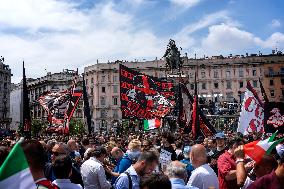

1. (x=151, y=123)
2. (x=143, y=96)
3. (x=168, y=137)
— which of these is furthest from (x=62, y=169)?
(x=151, y=123)

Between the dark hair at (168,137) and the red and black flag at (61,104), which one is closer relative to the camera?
the dark hair at (168,137)

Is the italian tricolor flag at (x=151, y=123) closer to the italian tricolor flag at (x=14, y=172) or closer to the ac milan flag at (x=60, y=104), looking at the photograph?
the ac milan flag at (x=60, y=104)

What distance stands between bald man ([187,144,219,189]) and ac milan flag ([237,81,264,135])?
10112 mm

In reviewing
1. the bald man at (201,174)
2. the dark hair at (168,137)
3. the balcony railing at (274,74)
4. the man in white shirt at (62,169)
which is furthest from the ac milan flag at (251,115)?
the balcony railing at (274,74)

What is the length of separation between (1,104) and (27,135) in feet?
306

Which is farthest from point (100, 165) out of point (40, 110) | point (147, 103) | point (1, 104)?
point (40, 110)

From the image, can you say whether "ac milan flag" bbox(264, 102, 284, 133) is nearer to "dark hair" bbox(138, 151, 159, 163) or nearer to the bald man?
the bald man

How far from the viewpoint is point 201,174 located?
5.81 meters

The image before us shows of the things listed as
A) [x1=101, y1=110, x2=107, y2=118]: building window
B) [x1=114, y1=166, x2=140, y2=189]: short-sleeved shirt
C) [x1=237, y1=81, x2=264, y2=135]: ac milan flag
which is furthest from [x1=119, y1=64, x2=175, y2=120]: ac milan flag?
[x1=101, y1=110, x2=107, y2=118]: building window

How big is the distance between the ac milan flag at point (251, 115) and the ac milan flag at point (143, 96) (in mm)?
4871

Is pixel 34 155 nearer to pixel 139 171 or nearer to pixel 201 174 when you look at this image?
pixel 139 171

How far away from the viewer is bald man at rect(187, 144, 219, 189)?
→ 581 cm

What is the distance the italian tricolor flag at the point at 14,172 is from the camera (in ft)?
10.2

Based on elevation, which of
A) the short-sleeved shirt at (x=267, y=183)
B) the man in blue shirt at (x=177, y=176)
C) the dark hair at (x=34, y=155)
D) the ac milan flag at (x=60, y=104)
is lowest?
the man in blue shirt at (x=177, y=176)
